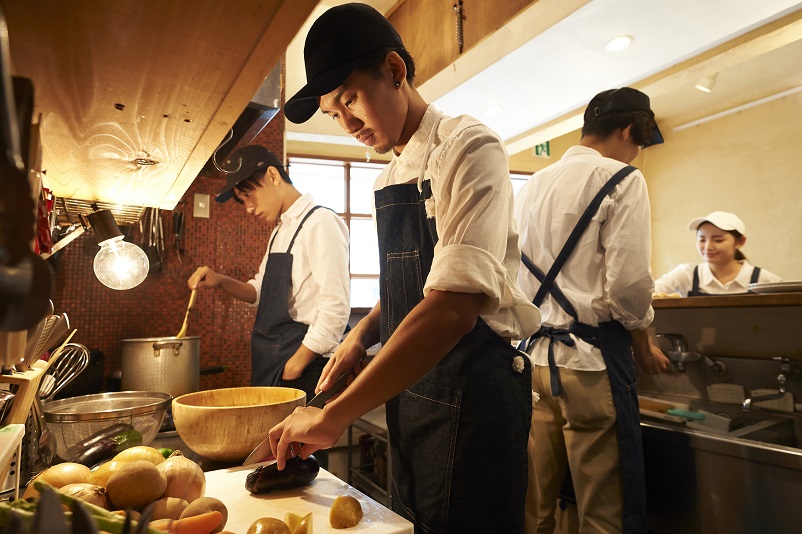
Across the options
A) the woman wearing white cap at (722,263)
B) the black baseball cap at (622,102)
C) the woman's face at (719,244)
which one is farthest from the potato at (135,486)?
the woman's face at (719,244)

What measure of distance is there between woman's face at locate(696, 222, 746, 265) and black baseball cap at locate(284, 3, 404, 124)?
385 cm

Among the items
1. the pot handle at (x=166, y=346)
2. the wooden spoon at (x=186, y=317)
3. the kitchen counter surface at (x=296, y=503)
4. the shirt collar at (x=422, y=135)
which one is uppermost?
the shirt collar at (x=422, y=135)

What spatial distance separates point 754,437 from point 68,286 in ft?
10.6

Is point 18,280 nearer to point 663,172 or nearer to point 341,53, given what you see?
point 341,53

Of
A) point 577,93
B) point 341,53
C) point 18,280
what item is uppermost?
point 577,93

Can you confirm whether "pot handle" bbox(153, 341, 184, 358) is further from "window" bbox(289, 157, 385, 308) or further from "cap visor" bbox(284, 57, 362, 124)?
"window" bbox(289, 157, 385, 308)

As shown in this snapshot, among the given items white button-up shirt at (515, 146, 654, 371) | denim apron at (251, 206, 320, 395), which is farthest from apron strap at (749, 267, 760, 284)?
denim apron at (251, 206, 320, 395)

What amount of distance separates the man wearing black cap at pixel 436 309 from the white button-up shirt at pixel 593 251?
0.74 m

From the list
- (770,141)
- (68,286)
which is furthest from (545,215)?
(770,141)

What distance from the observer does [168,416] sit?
6.06ft

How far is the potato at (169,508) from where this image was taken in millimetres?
683

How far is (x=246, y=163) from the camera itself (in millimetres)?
2459

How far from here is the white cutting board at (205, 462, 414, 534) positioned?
750 mm

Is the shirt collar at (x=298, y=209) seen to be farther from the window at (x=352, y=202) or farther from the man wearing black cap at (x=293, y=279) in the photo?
the window at (x=352, y=202)
